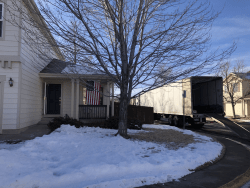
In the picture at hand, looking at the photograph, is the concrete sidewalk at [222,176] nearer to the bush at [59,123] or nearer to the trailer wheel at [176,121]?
the bush at [59,123]

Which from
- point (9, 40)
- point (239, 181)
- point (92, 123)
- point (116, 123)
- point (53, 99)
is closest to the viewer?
point (239, 181)

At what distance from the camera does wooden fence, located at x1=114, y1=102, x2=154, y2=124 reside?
14.4 metres

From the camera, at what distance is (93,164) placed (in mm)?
4492

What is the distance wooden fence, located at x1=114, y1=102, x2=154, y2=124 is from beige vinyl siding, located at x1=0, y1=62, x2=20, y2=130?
7.37m

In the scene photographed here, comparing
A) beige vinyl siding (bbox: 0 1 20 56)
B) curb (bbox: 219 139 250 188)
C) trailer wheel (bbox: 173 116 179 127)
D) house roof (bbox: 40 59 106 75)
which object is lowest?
curb (bbox: 219 139 250 188)

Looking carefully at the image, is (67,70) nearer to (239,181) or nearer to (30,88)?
(30,88)

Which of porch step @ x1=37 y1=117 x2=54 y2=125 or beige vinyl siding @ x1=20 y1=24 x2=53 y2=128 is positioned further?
porch step @ x1=37 y1=117 x2=54 y2=125

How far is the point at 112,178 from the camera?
3982mm

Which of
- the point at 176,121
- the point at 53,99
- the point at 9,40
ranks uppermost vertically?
the point at 9,40

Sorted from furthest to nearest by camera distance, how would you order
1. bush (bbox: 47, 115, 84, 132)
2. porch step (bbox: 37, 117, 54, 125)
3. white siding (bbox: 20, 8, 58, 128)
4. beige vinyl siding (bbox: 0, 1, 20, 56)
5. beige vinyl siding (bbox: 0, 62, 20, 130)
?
porch step (bbox: 37, 117, 54, 125)
bush (bbox: 47, 115, 84, 132)
white siding (bbox: 20, 8, 58, 128)
beige vinyl siding (bbox: 0, 1, 20, 56)
beige vinyl siding (bbox: 0, 62, 20, 130)

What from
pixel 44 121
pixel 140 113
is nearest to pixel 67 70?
pixel 44 121

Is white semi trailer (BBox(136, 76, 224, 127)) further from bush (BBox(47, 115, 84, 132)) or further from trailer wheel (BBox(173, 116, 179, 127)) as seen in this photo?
bush (BBox(47, 115, 84, 132))

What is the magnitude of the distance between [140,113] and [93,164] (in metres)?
10.6

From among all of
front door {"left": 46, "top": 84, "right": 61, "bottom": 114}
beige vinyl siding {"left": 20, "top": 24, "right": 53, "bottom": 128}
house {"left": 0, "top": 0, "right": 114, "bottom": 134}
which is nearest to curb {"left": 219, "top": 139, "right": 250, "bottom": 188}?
house {"left": 0, "top": 0, "right": 114, "bottom": 134}
